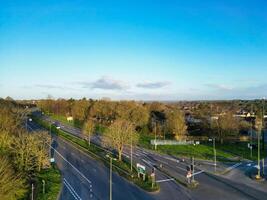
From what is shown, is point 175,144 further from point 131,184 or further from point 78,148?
point 131,184

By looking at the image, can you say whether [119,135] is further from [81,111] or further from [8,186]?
[81,111]

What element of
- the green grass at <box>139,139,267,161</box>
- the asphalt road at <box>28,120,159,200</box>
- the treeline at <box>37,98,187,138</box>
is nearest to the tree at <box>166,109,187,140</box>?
the treeline at <box>37,98,187,138</box>

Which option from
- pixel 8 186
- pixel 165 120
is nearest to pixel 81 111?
pixel 165 120

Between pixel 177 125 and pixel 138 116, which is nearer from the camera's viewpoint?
pixel 177 125

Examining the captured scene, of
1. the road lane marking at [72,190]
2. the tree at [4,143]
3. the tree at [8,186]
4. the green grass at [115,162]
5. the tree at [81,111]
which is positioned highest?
the tree at [81,111]

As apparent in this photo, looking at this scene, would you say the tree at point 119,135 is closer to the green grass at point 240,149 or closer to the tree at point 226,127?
the green grass at point 240,149

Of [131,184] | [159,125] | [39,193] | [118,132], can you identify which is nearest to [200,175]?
[131,184]

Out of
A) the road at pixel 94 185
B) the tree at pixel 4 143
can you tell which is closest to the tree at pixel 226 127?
the road at pixel 94 185

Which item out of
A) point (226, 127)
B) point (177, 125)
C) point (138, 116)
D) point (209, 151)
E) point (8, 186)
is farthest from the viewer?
point (138, 116)

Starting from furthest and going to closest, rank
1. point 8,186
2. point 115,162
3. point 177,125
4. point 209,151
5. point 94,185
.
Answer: point 177,125 → point 209,151 → point 115,162 → point 94,185 → point 8,186
